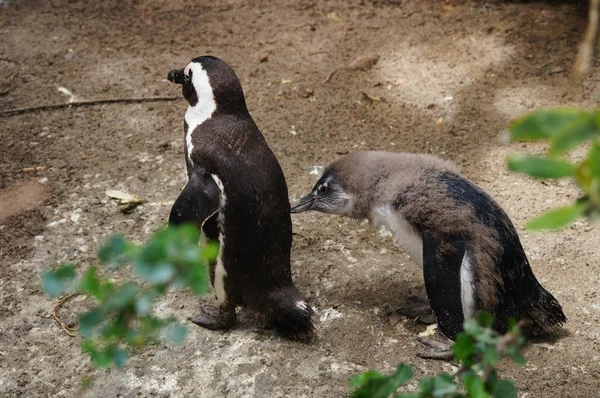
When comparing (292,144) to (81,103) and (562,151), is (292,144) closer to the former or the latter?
(81,103)

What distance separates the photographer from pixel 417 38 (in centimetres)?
617

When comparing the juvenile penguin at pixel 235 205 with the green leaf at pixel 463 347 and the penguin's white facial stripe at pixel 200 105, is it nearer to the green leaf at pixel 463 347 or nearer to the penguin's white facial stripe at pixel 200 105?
the penguin's white facial stripe at pixel 200 105

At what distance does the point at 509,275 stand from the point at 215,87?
1.60 m

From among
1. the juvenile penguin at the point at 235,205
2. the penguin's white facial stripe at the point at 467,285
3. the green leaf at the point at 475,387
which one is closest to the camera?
the green leaf at the point at 475,387

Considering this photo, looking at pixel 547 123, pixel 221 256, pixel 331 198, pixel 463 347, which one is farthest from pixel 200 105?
pixel 547 123

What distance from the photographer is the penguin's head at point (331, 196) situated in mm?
3715

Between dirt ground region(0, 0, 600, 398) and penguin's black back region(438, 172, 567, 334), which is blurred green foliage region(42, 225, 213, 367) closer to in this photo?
dirt ground region(0, 0, 600, 398)

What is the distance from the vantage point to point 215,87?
11.2ft

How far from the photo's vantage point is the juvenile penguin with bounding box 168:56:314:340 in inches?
128

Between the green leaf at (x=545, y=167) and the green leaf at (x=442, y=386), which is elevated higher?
the green leaf at (x=545, y=167)

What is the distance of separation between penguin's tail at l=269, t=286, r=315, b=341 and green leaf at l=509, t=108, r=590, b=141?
2464 millimetres

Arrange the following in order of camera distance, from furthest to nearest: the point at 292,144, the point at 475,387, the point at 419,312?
the point at 292,144, the point at 419,312, the point at 475,387

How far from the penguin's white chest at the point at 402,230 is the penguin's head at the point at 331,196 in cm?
22

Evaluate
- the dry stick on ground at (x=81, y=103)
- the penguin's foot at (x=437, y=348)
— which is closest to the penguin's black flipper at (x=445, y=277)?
the penguin's foot at (x=437, y=348)
